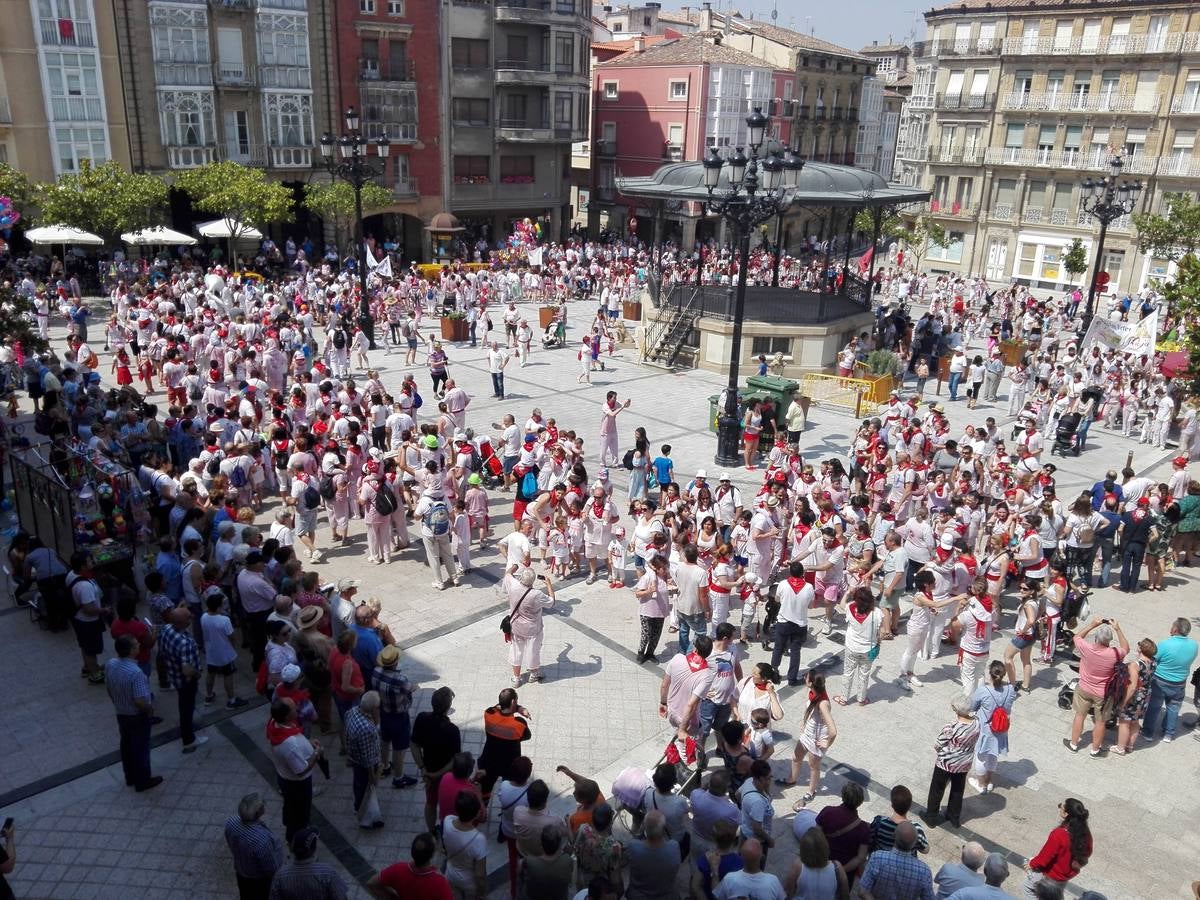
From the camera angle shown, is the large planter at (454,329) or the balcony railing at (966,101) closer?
the large planter at (454,329)

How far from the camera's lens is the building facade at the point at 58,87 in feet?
109

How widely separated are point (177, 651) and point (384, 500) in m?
4.24

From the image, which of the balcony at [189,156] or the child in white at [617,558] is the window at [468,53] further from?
the child in white at [617,558]

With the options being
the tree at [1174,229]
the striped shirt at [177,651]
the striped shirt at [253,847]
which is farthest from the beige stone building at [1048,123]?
the striped shirt at [253,847]

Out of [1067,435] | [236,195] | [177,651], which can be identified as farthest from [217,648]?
[236,195]

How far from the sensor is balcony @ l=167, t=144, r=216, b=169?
37250 millimetres

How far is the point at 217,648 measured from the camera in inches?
371

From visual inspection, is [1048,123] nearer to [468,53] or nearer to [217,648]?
[468,53]

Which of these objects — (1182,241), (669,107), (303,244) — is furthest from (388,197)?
(1182,241)

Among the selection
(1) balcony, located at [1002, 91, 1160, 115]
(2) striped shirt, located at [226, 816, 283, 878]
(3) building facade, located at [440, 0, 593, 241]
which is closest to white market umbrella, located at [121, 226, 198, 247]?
(3) building facade, located at [440, 0, 593, 241]

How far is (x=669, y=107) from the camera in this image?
54.7 meters

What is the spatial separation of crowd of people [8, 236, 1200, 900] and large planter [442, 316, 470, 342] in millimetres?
6940

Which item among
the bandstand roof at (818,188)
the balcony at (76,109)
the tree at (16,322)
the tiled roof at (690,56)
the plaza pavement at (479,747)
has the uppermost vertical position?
the tiled roof at (690,56)

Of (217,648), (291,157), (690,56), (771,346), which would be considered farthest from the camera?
(690,56)
